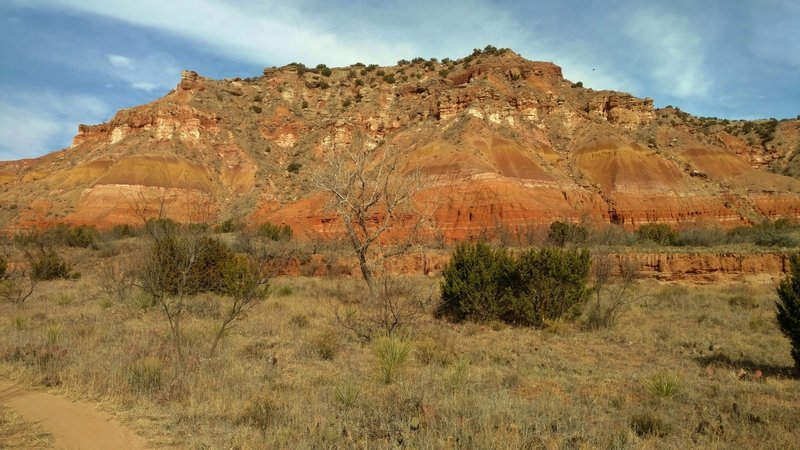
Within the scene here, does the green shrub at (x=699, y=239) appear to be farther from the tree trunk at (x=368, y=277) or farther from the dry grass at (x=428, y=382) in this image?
the tree trunk at (x=368, y=277)

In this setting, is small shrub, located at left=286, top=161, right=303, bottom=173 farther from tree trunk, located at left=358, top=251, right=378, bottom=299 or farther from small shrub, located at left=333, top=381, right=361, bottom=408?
small shrub, located at left=333, top=381, right=361, bottom=408

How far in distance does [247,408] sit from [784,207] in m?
58.3

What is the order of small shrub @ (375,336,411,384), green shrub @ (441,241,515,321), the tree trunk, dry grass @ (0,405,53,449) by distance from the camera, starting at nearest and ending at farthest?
dry grass @ (0,405,53,449) → small shrub @ (375,336,411,384) → green shrub @ (441,241,515,321) → the tree trunk

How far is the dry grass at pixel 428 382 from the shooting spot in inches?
200

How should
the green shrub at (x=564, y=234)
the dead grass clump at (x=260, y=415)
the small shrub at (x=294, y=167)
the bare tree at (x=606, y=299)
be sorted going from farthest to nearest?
the small shrub at (x=294, y=167) → the green shrub at (x=564, y=234) → the bare tree at (x=606, y=299) → the dead grass clump at (x=260, y=415)

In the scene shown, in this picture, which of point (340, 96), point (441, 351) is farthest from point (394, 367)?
point (340, 96)

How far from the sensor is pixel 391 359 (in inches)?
300

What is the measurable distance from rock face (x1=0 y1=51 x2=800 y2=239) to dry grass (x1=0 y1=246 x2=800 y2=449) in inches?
1042

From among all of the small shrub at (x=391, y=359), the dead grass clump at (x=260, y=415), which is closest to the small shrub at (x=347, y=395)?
the dead grass clump at (x=260, y=415)

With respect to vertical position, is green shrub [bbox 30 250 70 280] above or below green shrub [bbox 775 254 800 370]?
below

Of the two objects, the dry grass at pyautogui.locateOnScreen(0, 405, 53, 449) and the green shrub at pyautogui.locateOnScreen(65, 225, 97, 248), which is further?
the green shrub at pyautogui.locateOnScreen(65, 225, 97, 248)

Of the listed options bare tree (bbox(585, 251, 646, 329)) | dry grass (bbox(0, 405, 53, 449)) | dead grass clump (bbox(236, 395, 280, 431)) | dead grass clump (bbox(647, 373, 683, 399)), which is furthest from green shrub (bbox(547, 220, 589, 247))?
dry grass (bbox(0, 405, 53, 449))

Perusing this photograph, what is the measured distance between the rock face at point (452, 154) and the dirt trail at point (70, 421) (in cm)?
3193

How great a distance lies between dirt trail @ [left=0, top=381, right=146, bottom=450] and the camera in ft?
16.1
